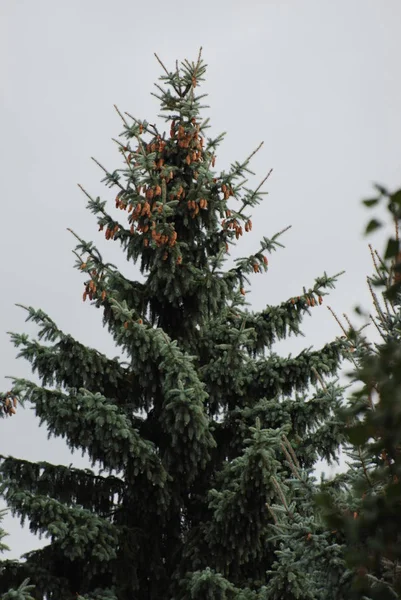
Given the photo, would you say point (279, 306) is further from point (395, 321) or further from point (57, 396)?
point (395, 321)

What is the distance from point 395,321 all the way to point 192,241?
5.92m

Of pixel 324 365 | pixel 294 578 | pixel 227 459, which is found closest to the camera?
pixel 294 578

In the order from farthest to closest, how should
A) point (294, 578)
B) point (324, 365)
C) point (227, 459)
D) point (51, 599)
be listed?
point (227, 459)
point (324, 365)
point (51, 599)
point (294, 578)

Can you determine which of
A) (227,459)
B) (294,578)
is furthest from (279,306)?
(294,578)

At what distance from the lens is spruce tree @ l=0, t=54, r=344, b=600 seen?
10102 millimetres

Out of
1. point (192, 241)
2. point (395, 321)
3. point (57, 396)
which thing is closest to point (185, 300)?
point (192, 241)

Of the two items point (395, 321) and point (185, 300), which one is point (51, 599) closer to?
point (185, 300)

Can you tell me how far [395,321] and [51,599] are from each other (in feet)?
18.8

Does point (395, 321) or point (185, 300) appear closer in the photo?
point (395, 321)

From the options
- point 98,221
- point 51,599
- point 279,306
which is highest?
point 98,221

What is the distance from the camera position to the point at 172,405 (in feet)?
33.3

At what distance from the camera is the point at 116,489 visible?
11.7 m

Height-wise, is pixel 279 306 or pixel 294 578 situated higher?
pixel 279 306

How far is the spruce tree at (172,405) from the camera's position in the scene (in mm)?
10102
